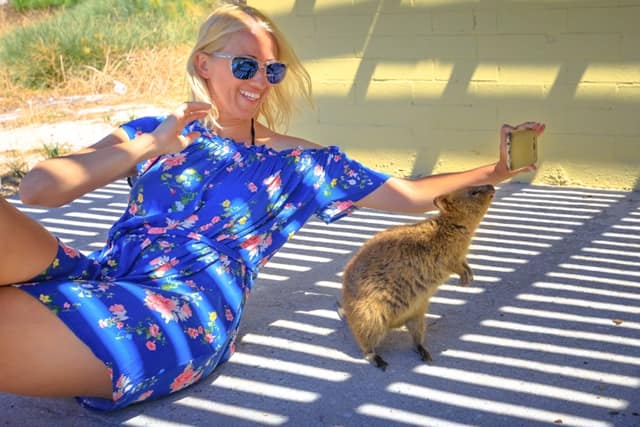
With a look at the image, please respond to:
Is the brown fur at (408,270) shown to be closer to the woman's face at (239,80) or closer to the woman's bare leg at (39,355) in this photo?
the woman's face at (239,80)

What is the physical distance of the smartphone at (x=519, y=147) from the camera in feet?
10.9

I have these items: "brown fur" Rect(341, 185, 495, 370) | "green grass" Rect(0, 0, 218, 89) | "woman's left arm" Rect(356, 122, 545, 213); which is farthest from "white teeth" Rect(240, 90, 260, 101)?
"green grass" Rect(0, 0, 218, 89)

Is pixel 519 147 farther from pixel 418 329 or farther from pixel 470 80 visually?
pixel 470 80

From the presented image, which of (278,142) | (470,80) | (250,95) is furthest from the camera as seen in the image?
(470,80)

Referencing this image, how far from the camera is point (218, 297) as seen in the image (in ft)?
10.6

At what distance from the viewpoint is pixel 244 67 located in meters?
3.50

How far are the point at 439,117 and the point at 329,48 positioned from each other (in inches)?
40.3

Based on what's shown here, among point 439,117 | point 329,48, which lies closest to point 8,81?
point 329,48

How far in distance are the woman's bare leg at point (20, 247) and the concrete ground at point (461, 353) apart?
1.80 feet

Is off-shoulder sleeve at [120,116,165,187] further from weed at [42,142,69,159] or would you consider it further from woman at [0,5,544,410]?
weed at [42,142,69,159]

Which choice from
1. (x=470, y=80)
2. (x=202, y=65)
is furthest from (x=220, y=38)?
(x=470, y=80)

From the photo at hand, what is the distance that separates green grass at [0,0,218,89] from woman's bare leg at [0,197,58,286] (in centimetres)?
788

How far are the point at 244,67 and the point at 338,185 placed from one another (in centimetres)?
63

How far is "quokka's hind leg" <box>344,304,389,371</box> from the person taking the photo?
3283 millimetres
